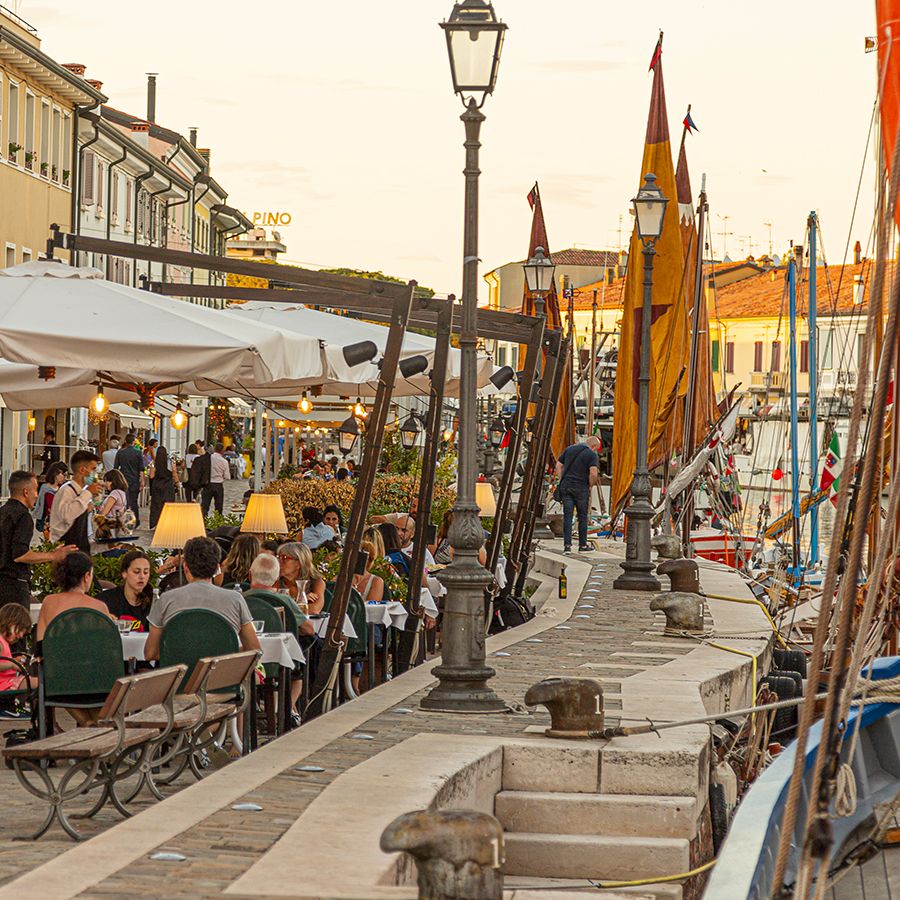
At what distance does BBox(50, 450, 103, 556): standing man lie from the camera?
16016mm

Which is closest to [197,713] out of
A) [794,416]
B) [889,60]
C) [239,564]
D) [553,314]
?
[239,564]

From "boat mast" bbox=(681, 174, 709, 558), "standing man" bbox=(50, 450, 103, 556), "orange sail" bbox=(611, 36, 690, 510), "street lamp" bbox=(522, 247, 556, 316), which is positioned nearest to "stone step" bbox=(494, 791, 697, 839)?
"standing man" bbox=(50, 450, 103, 556)

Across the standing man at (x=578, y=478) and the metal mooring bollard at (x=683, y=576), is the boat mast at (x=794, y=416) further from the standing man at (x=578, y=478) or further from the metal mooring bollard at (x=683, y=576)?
the metal mooring bollard at (x=683, y=576)

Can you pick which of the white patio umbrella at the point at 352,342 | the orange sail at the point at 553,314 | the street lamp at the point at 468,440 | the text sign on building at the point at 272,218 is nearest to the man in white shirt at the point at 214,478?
the orange sail at the point at 553,314

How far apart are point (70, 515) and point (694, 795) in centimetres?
804

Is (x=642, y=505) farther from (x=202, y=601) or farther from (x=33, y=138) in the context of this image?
(x=33, y=138)

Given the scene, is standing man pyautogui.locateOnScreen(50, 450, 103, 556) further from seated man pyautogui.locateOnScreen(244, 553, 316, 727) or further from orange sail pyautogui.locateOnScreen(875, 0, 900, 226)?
orange sail pyautogui.locateOnScreen(875, 0, 900, 226)

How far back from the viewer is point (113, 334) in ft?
39.1

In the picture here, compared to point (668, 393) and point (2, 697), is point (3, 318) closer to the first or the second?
point (2, 697)

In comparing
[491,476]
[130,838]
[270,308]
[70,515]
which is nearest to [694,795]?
[130,838]

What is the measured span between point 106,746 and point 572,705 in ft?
9.52

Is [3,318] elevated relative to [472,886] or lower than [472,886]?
elevated

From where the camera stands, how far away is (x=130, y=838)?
718 centimetres

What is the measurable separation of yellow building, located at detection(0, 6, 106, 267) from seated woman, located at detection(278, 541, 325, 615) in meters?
31.9
